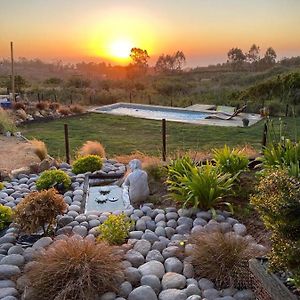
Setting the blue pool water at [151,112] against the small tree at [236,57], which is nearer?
the blue pool water at [151,112]

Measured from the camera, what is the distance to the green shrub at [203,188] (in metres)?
3.99

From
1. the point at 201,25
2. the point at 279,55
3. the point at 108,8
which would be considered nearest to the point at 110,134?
the point at 108,8

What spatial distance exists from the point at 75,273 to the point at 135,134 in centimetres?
881

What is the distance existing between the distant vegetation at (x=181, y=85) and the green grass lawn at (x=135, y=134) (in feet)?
5.78

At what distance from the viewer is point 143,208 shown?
4195 mm

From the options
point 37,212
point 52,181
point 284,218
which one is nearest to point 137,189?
point 52,181

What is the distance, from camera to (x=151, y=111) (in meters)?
17.4

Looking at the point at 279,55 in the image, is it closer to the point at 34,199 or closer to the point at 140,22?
the point at 140,22

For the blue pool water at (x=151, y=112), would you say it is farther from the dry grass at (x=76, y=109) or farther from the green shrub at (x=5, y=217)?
the green shrub at (x=5, y=217)

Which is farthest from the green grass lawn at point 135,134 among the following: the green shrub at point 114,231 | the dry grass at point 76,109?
the green shrub at point 114,231

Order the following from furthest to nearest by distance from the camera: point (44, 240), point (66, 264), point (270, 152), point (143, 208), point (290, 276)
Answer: point (270, 152) → point (143, 208) → point (44, 240) → point (66, 264) → point (290, 276)

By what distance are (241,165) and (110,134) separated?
6.99 meters

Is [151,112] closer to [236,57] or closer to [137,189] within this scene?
[137,189]

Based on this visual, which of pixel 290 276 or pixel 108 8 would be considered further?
pixel 108 8
